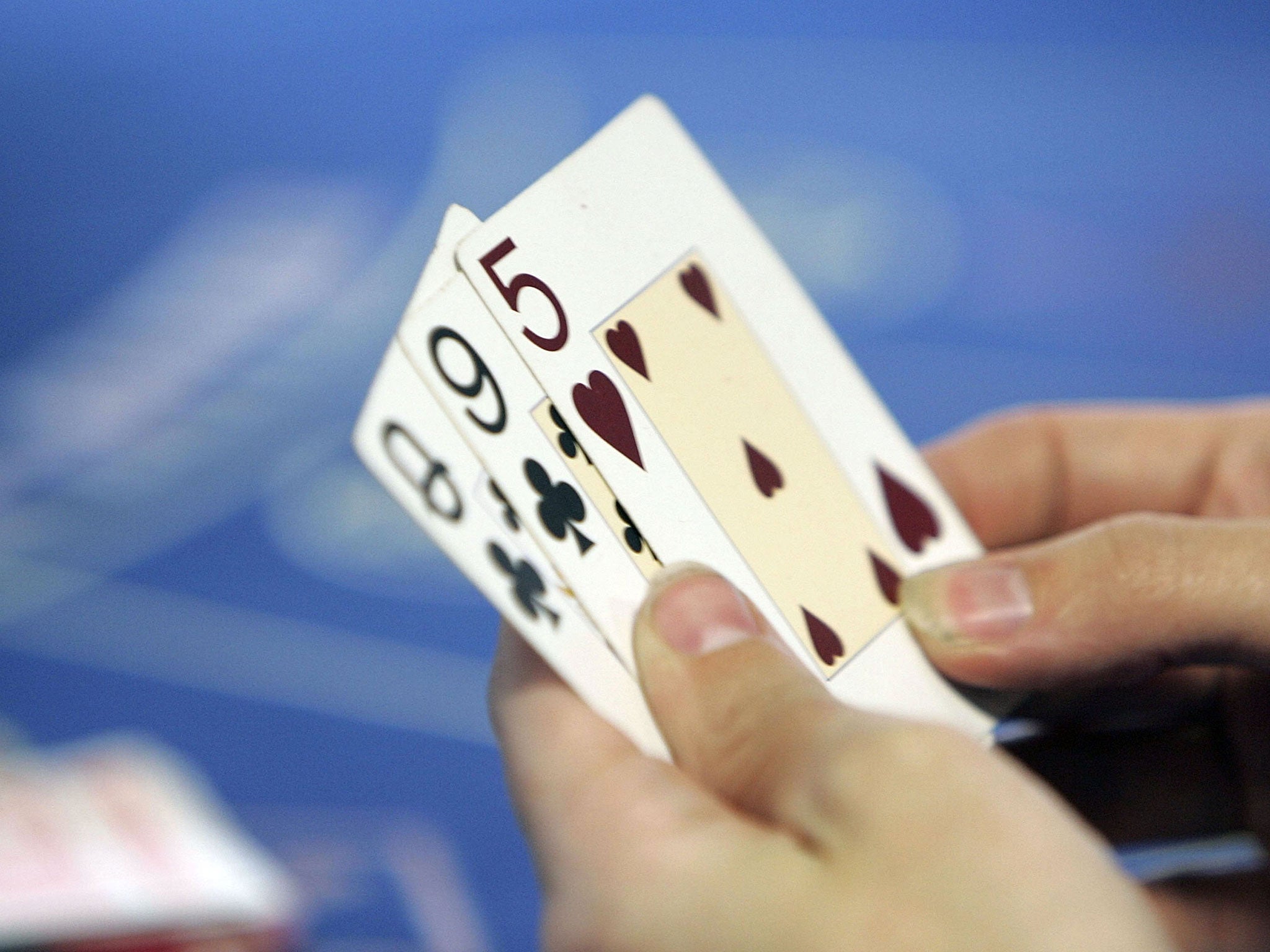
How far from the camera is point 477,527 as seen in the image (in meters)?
0.83

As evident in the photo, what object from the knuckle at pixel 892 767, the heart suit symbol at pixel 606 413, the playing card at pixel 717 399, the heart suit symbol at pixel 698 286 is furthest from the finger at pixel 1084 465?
the knuckle at pixel 892 767

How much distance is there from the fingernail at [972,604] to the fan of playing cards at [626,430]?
3cm

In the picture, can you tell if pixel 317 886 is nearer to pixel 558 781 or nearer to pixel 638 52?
pixel 558 781

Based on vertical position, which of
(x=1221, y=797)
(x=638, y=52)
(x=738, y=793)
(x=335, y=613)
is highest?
(x=638, y=52)

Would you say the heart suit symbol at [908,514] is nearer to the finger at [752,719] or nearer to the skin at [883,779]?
the skin at [883,779]

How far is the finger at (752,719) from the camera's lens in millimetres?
585

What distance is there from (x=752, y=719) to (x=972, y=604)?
0.31m

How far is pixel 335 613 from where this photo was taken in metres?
2.12

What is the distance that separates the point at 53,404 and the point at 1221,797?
2.11 meters

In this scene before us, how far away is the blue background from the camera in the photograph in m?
2.01

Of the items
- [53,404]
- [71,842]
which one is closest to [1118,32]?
[53,404]

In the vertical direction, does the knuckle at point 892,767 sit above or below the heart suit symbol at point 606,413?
below

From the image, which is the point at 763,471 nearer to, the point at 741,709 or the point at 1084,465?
the point at 741,709

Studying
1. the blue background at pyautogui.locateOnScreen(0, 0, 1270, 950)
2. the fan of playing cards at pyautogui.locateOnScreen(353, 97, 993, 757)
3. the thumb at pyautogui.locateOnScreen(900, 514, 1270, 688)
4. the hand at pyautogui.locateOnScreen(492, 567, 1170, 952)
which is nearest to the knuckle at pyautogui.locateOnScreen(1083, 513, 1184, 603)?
the thumb at pyautogui.locateOnScreen(900, 514, 1270, 688)
